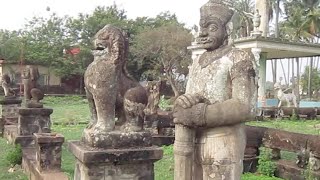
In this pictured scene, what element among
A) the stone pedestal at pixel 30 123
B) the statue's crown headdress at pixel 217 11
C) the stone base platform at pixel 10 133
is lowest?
the stone base platform at pixel 10 133

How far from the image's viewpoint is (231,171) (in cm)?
285

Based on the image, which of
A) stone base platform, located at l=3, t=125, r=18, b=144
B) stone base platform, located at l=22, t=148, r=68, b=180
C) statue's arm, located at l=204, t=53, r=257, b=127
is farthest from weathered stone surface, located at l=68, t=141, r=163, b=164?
stone base platform, located at l=3, t=125, r=18, b=144

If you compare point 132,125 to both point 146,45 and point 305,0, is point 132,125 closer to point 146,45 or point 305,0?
point 146,45

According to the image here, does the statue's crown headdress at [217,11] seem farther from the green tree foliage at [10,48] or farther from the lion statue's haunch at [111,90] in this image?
the green tree foliage at [10,48]

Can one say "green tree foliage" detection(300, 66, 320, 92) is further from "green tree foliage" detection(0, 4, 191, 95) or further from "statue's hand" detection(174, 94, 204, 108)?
"statue's hand" detection(174, 94, 204, 108)

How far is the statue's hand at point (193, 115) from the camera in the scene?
9.00 ft

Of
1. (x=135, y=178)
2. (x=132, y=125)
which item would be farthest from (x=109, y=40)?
(x=135, y=178)

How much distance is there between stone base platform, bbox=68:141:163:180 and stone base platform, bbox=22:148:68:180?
8.37 ft

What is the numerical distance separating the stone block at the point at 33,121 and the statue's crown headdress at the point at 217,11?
7774mm

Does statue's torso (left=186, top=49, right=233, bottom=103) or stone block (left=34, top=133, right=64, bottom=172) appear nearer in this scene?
statue's torso (left=186, top=49, right=233, bottom=103)

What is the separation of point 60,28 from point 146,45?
906 cm

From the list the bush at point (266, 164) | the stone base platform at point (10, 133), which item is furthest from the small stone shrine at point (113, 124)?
the stone base platform at point (10, 133)

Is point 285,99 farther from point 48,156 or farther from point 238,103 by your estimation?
point 238,103

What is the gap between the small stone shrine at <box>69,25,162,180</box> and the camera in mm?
4078
